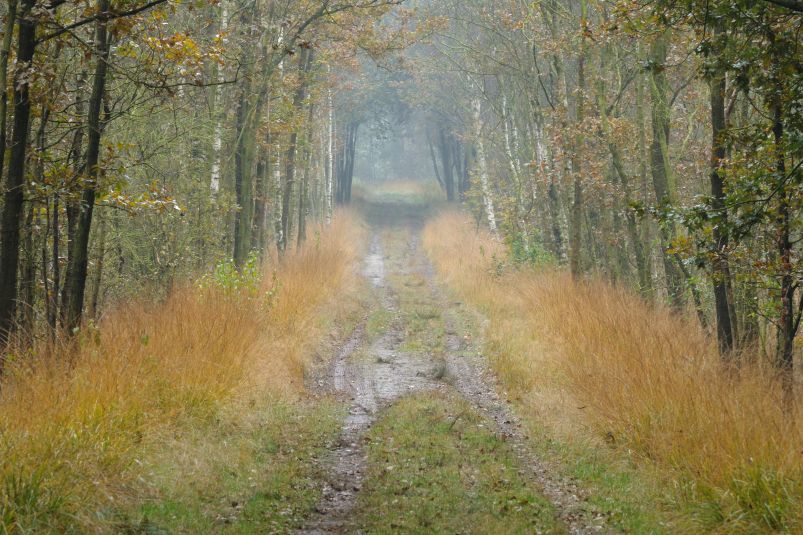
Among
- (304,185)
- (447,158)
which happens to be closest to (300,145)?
(304,185)

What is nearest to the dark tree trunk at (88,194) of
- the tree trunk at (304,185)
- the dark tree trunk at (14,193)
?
the dark tree trunk at (14,193)

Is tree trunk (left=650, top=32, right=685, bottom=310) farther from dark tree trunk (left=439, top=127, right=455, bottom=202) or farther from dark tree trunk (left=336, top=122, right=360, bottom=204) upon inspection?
dark tree trunk (left=336, top=122, right=360, bottom=204)

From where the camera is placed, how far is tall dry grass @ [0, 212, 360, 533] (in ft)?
16.3

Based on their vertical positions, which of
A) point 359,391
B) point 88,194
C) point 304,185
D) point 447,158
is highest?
point 447,158

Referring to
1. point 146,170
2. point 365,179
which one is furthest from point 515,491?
point 365,179

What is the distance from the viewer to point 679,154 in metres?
13.6

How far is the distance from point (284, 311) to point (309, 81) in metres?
8.01

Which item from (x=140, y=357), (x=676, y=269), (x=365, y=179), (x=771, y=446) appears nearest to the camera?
(x=771, y=446)

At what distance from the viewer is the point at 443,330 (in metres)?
16.5

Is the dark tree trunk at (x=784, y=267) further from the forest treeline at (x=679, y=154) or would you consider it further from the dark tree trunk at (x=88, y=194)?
the dark tree trunk at (x=88, y=194)

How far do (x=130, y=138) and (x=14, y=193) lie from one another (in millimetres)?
4746

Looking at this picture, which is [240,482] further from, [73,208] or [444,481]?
[73,208]

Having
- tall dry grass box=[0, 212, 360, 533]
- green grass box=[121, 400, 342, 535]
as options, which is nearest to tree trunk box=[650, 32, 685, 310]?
green grass box=[121, 400, 342, 535]

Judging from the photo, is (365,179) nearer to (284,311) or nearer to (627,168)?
(627,168)
